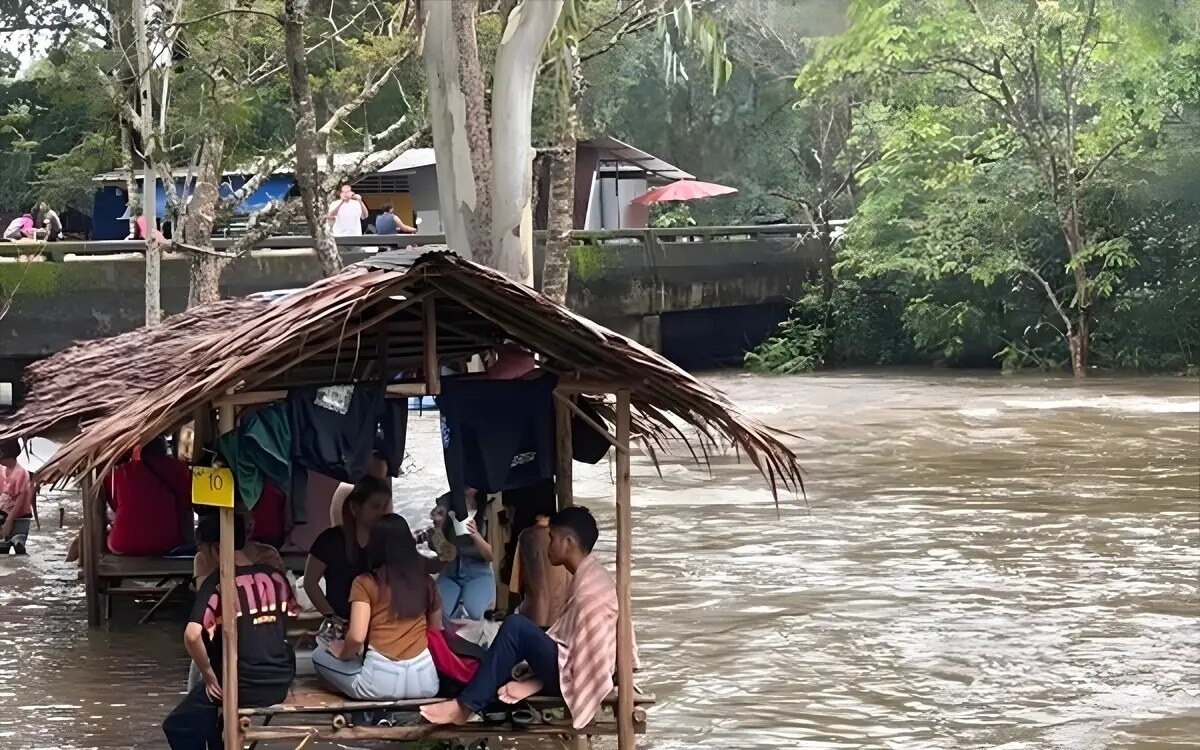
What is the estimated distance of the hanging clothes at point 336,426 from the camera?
23.8ft

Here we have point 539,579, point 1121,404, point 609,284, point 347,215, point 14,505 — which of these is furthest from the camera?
point 609,284

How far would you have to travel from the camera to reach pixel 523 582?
8.11 m

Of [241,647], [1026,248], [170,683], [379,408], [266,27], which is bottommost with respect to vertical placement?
[170,683]

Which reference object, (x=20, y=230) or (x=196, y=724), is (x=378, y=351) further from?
(x=20, y=230)

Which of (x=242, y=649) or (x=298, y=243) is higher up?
(x=298, y=243)

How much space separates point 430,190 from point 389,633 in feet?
96.9

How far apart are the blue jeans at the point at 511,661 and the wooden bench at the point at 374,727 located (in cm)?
9

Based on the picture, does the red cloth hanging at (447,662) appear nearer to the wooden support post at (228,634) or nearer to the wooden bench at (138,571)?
the wooden support post at (228,634)

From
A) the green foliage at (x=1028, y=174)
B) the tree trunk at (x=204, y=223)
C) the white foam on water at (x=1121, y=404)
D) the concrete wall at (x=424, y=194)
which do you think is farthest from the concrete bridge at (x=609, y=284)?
the white foam on water at (x=1121, y=404)

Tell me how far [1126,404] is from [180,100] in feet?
51.4

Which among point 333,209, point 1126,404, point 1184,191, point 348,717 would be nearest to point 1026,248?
point 1184,191

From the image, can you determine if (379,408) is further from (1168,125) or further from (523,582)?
(1168,125)

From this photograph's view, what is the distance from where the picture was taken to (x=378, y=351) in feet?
24.2

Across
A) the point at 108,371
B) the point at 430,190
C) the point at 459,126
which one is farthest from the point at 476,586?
the point at 430,190
